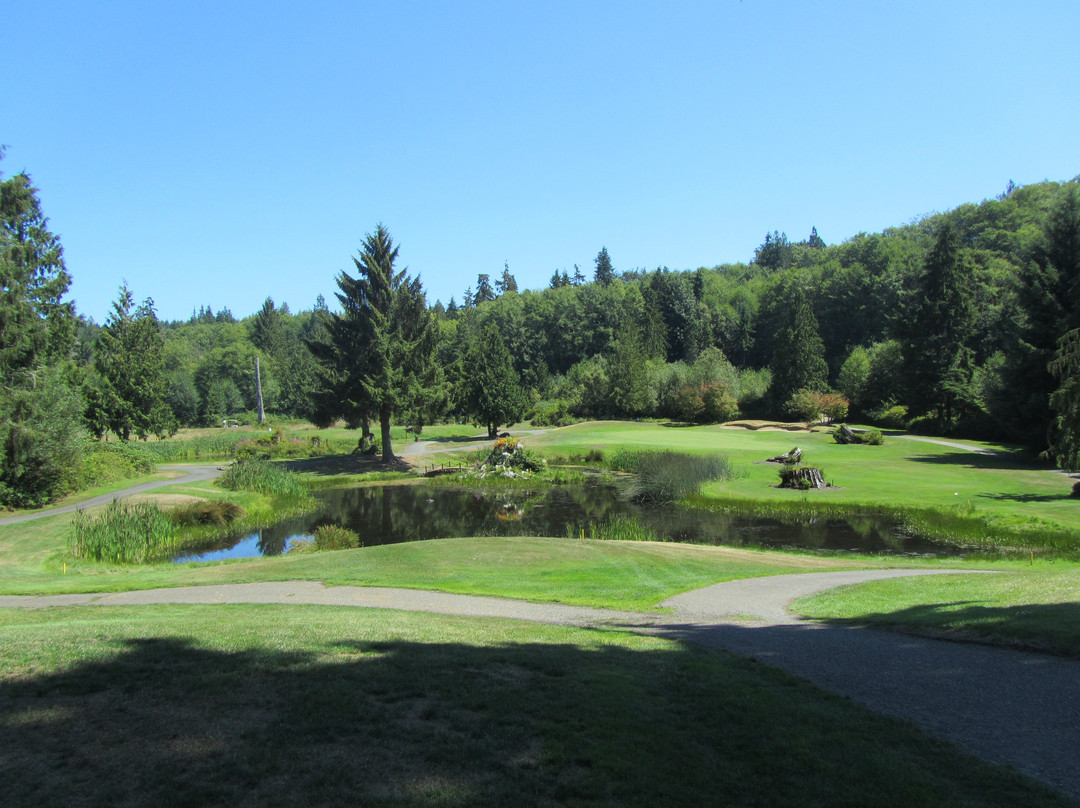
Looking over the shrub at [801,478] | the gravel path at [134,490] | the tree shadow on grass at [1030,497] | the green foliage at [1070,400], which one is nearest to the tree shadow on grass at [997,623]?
the green foliage at [1070,400]

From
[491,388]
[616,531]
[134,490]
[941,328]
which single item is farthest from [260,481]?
[941,328]

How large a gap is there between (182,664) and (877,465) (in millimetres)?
34943

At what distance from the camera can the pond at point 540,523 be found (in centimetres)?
2242

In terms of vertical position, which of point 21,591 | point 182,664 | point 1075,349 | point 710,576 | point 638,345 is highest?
point 638,345

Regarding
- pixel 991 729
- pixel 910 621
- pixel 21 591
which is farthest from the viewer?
pixel 21 591

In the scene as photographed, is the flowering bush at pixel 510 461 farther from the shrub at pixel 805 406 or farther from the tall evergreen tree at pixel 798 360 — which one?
the tall evergreen tree at pixel 798 360

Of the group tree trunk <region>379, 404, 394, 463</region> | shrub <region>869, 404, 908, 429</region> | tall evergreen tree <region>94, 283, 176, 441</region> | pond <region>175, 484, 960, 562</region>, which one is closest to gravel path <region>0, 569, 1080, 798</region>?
pond <region>175, 484, 960, 562</region>

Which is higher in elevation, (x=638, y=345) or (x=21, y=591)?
(x=638, y=345)

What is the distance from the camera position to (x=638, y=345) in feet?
262

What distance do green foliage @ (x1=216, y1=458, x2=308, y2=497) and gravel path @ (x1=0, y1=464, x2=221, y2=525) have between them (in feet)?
6.99

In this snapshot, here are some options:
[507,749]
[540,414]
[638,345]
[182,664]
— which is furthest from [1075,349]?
[638,345]

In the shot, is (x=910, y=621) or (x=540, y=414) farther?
(x=540, y=414)

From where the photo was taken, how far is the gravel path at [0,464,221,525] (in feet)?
75.8

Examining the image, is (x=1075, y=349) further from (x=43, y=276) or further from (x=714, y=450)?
(x=43, y=276)
